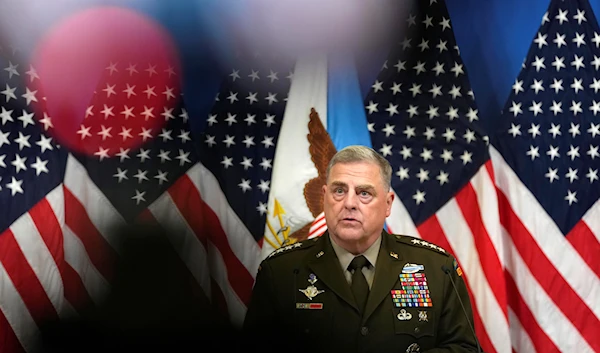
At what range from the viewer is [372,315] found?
202 centimetres

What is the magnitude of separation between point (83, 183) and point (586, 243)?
245cm

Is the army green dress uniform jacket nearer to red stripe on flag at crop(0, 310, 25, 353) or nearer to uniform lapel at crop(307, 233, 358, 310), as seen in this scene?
uniform lapel at crop(307, 233, 358, 310)

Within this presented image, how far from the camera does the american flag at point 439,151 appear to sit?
10.5 ft

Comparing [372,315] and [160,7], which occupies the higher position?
[160,7]

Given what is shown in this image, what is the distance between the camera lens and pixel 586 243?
325cm

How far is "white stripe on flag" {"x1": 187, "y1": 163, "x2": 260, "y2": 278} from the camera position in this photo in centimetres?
322

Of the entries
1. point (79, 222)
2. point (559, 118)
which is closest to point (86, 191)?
point (79, 222)

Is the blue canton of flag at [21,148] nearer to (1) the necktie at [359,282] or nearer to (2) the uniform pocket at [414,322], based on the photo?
(1) the necktie at [359,282]

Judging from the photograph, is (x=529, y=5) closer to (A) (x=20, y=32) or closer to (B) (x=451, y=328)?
(B) (x=451, y=328)

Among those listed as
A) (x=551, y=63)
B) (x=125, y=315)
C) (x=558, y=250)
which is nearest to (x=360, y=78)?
(x=551, y=63)

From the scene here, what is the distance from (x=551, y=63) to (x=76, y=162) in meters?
2.37

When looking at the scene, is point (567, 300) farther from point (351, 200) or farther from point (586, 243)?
point (351, 200)

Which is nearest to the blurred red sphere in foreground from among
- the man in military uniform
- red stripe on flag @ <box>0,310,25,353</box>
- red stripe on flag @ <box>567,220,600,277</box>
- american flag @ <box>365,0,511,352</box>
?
red stripe on flag @ <box>0,310,25,353</box>

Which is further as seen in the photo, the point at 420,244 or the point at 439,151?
the point at 439,151
